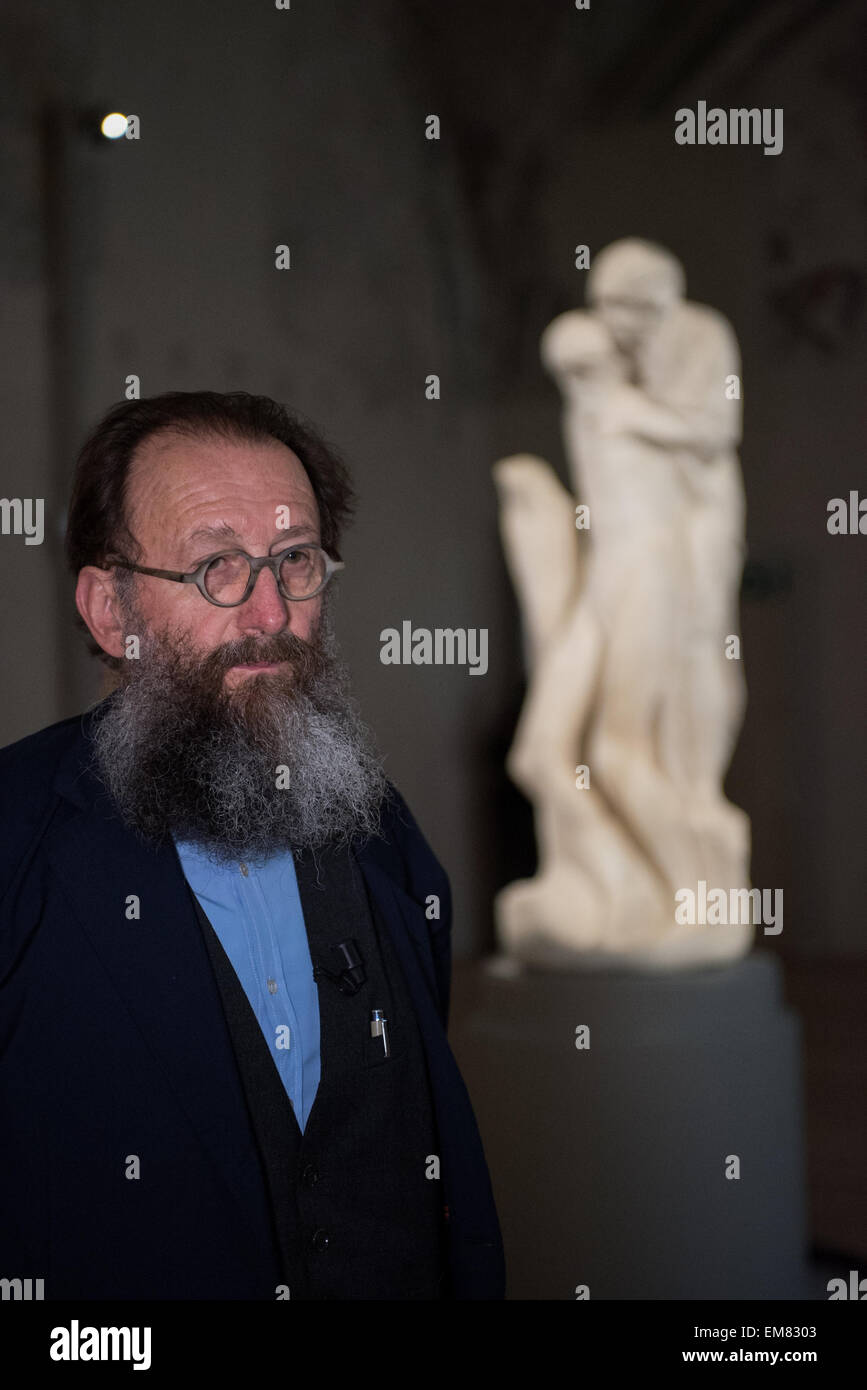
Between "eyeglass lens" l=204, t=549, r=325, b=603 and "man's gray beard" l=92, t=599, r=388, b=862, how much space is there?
0.06 meters

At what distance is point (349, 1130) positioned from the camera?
1.53 m

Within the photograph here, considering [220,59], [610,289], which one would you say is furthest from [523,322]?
[610,289]

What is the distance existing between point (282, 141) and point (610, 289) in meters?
2.05

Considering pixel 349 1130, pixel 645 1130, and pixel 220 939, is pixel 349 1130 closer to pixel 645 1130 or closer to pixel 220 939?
pixel 220 939

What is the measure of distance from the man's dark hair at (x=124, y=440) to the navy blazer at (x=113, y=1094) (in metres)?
0.40

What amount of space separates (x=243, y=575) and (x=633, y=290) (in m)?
2.01

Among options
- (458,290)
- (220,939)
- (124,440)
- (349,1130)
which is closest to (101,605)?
(124,440)

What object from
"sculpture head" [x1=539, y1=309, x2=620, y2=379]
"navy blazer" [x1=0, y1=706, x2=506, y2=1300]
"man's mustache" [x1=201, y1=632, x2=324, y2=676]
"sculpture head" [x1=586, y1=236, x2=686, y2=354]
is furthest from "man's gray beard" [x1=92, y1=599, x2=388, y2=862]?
"sculpture head" [x1=586, y1=236, x2=686, y2=354]

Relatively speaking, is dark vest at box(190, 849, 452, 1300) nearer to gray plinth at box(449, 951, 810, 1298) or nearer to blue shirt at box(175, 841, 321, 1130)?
blue shirt at box(175, 841, 321, 1130)

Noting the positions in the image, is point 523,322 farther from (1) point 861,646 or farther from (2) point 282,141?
(1) point 861,646

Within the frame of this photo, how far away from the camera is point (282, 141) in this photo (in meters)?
4.85

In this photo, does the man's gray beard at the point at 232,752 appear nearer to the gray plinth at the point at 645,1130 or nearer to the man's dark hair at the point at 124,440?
the man's dark hair at the point at 124,440

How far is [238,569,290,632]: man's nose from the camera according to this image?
162cm

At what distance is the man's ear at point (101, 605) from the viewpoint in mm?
1717
